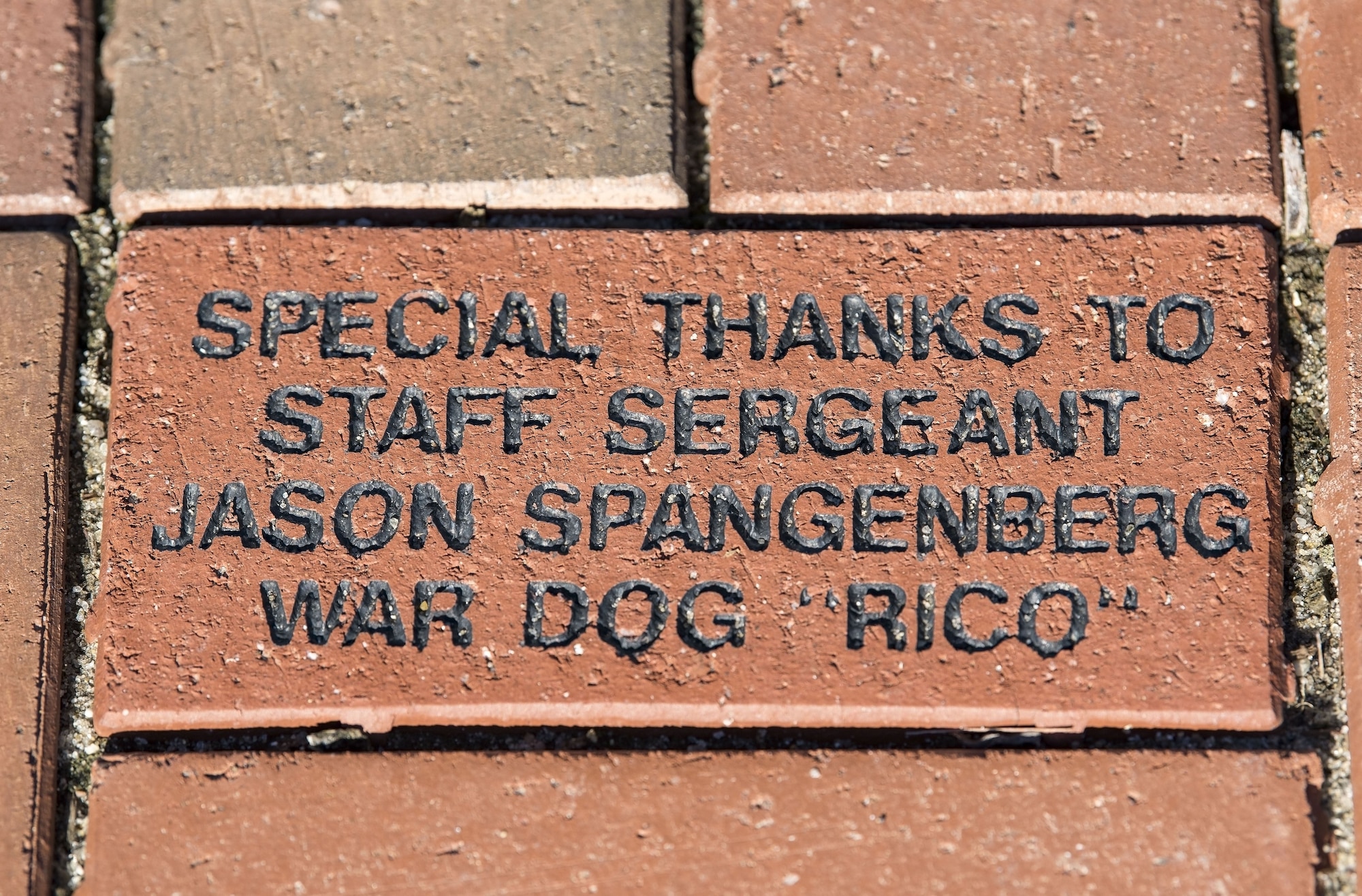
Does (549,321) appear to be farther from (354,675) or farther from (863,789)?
(863,789)

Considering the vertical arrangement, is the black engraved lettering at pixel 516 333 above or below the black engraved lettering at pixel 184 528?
above

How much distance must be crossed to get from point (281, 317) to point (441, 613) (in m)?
0.47

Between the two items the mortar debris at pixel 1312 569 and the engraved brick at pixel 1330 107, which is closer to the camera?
the mortar debris at pixel 1312 569

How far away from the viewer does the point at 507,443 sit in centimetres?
140

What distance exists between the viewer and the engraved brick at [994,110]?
1.47m

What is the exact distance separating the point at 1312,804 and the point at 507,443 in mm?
1123

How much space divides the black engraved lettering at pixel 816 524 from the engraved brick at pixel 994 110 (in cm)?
41

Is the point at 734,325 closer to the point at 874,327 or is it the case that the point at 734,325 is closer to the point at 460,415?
the point at 874,327

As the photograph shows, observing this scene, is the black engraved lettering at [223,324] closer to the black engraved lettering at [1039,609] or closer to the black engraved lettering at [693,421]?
the black engraved lettering at [693,421]

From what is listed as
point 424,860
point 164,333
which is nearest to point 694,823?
point 424,860

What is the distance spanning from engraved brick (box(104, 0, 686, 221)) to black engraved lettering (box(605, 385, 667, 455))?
294mm

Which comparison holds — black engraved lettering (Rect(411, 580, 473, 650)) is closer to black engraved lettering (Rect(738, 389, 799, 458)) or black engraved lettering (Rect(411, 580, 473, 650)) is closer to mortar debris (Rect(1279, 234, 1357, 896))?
black engraved lettering (Rect(738, 389, 799, 458))

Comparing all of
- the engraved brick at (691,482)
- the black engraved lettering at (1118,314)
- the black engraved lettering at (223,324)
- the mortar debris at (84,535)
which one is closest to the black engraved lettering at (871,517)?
the engraved brick at (691,482)

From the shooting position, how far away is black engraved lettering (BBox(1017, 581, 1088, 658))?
133 centimetres
